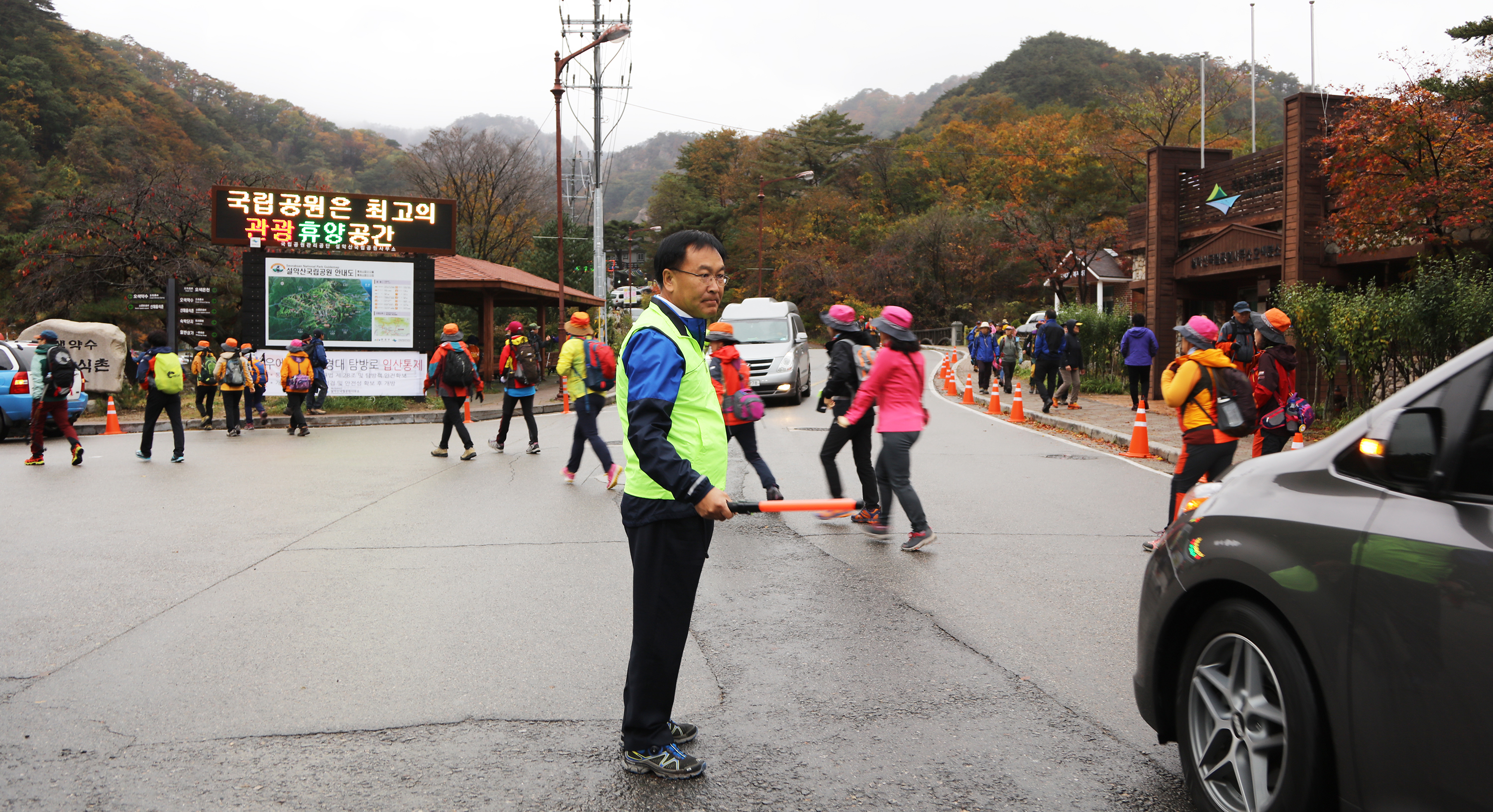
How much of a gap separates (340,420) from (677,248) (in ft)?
57.2

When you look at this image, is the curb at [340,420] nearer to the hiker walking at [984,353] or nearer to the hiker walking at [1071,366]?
the hiker walking at [1071,366]

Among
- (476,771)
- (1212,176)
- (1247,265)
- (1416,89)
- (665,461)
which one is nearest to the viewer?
(665,461)

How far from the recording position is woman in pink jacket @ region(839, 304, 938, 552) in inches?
282

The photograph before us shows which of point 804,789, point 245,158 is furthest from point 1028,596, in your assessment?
point 245,158

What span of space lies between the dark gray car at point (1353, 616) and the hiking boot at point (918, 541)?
4.05m

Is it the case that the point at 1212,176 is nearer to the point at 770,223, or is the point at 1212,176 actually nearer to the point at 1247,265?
the point at 1247,265

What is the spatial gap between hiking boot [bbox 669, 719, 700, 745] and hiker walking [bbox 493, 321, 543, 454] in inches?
347

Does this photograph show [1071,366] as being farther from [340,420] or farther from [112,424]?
[112,424]

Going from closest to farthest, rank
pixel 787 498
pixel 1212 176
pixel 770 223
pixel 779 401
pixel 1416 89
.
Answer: pixel 787 498 → pixel 1416 89 → pixel 1212 176 → pixel 779 401 → pixel 770 223

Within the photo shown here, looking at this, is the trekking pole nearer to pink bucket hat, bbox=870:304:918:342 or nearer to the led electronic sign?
pink bucket hat, bbox=870:304:918:342

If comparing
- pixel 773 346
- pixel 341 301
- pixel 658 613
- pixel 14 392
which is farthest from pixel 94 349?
pixel 658 613

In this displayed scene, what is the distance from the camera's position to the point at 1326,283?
16219 mm

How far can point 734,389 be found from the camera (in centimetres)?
911

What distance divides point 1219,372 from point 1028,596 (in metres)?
2.15
